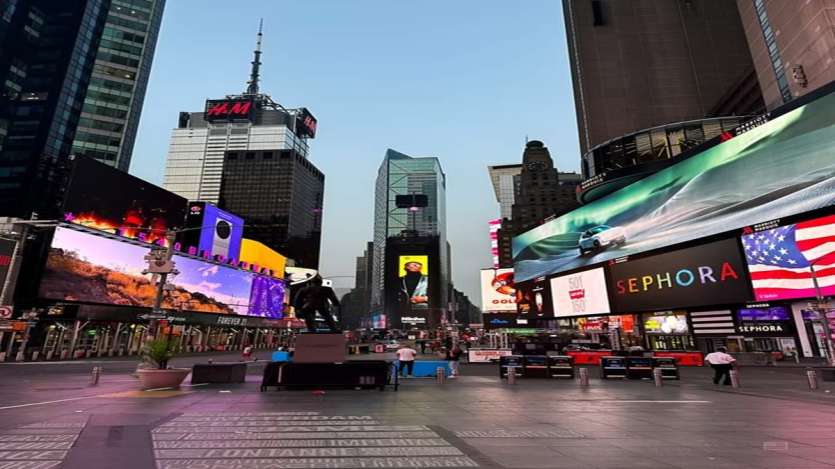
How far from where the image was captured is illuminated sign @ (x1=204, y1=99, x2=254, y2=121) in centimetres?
19075

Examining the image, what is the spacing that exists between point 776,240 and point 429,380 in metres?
31.3

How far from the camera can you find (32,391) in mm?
15086

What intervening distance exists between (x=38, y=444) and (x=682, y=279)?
46.6 m

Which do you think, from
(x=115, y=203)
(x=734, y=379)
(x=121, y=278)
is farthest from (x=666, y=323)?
(x=115, y=203)

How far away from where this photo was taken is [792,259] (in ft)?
101

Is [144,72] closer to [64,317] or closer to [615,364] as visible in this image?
[64,317]

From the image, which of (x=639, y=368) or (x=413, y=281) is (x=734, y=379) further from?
(x=413, y=281)

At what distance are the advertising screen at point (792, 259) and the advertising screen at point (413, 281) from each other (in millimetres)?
144174

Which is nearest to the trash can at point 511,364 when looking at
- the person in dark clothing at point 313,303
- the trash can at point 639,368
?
the trash can at point 639,368

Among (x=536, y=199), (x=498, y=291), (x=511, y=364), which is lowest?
(x=511, y=364)

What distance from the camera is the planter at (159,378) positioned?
15.3 metres

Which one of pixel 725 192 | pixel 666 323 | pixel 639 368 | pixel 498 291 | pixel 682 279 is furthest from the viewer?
pixel 498 291

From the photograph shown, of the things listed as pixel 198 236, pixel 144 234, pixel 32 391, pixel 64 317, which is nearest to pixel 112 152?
pixel 198 236

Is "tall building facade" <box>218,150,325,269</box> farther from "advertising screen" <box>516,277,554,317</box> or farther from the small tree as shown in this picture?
the small tree
